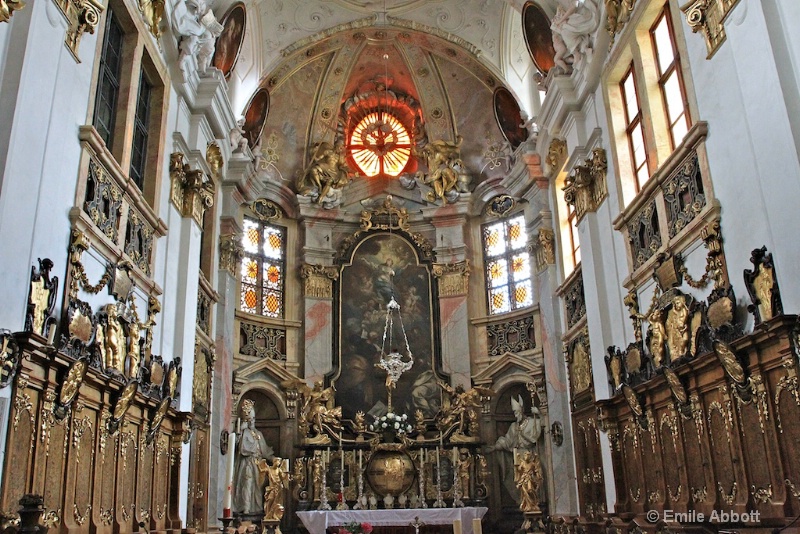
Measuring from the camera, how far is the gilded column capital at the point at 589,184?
561 inches

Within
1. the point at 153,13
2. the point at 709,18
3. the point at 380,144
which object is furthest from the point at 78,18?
the point at 380,144

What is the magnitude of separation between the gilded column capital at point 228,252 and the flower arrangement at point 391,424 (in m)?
5.07

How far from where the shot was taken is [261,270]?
2045 centimetres

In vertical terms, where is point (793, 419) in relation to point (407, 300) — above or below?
below

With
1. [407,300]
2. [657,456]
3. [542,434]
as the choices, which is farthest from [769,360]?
[407,300]

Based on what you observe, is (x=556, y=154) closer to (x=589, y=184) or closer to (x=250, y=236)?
(x=589, y=184)

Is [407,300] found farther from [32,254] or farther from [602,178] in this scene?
[32,254]

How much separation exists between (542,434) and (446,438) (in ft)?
7.81

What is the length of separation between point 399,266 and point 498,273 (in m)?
2.74

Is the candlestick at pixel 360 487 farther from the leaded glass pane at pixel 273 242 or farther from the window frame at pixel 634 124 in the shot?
the window frame at pixel 634 124

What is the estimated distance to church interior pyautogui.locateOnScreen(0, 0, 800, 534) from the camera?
8461 millimetres

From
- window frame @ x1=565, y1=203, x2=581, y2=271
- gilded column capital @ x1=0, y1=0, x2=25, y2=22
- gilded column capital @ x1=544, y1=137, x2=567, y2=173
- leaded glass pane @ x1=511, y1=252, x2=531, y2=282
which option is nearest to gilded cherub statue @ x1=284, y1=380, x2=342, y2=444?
leaded glass pane @ x1=511, y1=252, x2=531, y2=282

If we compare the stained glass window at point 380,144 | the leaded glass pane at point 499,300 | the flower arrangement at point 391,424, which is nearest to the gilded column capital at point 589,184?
the leaded glass pane at point 499,300

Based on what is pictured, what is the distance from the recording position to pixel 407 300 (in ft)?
68.9
